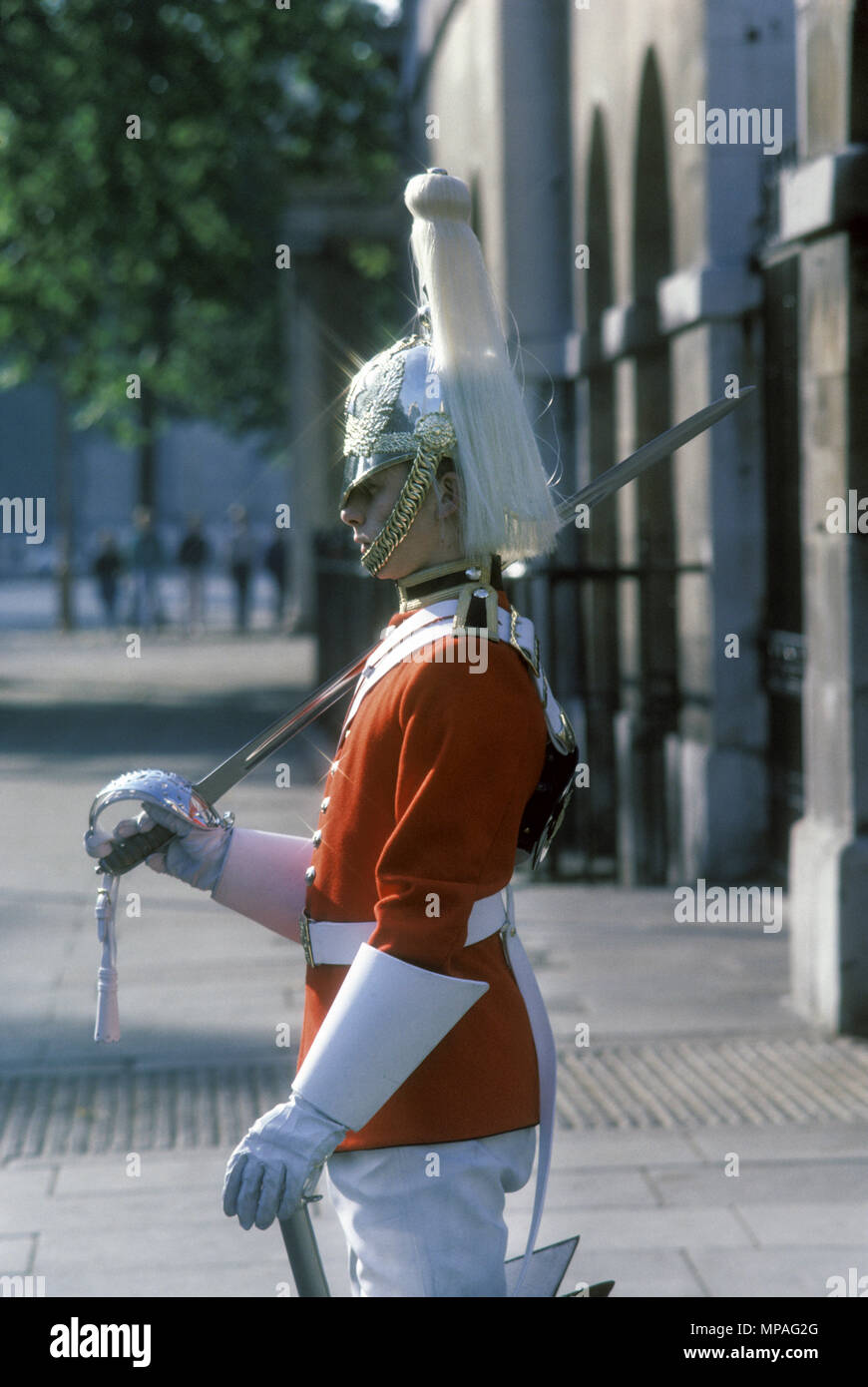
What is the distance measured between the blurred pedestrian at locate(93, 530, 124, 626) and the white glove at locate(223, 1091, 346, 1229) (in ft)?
88.9

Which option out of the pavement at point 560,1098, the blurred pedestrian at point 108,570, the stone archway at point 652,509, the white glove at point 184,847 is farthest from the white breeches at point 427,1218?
the blurred pedestrian at point 108,570

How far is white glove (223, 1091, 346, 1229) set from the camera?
233cm

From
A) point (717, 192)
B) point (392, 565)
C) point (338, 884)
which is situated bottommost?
point (338, 884)

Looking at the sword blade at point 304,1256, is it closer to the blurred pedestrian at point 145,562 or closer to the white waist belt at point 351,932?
the white waist belt at point 351,932

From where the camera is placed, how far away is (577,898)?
28.3 ft

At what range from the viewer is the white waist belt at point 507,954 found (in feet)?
8.57

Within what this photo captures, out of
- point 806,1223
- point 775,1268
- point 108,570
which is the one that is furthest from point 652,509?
point 108,570

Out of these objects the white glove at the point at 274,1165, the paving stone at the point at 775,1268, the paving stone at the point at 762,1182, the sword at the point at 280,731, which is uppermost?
the sword at the point at 280,731

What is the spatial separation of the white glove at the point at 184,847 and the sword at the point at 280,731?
0.02 metres

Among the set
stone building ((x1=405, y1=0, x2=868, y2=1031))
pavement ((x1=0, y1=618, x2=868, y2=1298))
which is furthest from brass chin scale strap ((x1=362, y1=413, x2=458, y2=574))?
stone building ((x1=405, y1=0, x2=868, y2=1031))

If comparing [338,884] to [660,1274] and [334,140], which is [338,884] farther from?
[334,140]

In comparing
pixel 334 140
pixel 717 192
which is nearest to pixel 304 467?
pixel 334 140

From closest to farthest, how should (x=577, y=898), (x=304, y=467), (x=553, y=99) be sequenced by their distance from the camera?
1. (x=577, y=898)
2. (x=553, y=99)
3. (x=304, y=467)
